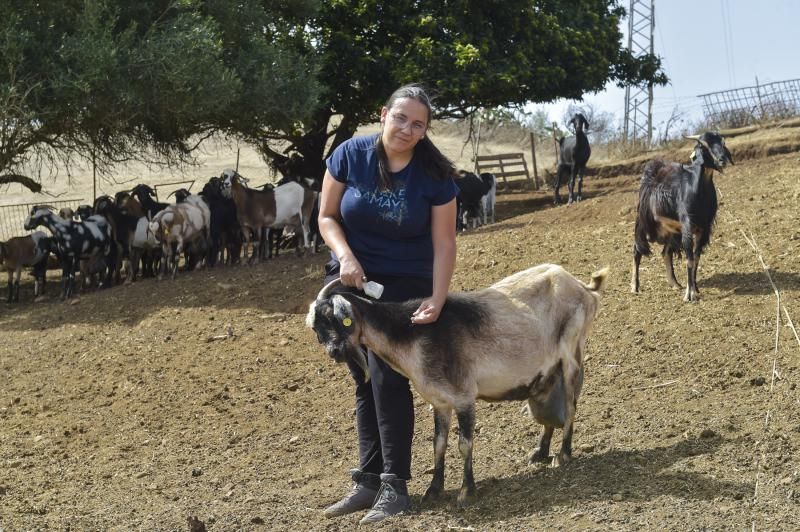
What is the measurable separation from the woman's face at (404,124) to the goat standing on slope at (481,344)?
823 millimetres

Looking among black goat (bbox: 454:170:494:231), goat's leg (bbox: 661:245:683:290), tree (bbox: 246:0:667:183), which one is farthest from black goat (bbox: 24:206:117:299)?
goat's leg (bbox: 661:245:683:290)

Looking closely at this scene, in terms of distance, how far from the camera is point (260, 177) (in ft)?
119

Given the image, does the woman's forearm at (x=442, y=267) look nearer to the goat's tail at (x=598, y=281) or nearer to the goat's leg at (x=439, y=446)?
the goat's leg at (x=439, y=446)

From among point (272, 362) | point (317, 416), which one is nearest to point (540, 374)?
point (317, 416)

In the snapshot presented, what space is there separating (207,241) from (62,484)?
1104cm

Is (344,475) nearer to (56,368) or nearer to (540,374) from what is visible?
(540,374)

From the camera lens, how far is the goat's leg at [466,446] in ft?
17.9

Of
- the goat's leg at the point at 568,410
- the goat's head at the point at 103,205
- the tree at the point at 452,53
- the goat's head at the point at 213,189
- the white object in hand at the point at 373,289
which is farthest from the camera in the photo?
the tree at the point at 452,53

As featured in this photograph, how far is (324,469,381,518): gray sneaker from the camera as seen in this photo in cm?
561

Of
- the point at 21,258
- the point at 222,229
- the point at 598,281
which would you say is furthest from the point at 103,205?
the point at 598,281

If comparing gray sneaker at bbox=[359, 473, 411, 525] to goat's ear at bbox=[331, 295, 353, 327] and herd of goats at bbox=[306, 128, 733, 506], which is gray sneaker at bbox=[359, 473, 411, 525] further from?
goat's ear at bbox=[331, 295, 353, 327]

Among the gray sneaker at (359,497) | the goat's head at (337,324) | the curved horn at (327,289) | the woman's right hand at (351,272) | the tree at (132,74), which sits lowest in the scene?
the gray sneaker at (359,497)

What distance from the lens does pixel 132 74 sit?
16.0 metres

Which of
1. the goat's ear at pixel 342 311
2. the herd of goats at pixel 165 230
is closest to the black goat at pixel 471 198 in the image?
the herd of goats at pixel 165 230
